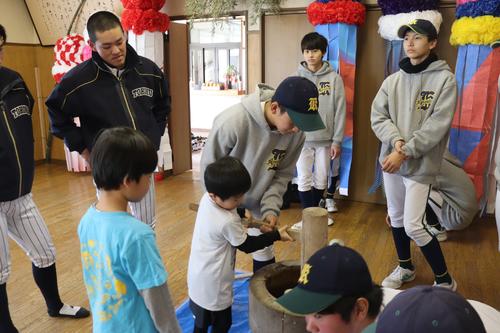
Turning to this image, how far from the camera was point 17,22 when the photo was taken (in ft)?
17.9

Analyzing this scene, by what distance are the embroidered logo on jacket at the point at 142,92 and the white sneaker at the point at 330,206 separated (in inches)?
85.8

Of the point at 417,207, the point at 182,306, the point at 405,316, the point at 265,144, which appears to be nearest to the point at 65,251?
the point at 182,306

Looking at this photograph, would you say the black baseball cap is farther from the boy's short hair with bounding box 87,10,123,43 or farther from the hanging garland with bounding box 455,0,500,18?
the boy's short hair with bounding box 87,10,123,43

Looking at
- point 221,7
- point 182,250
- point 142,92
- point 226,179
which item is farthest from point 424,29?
point 221,7

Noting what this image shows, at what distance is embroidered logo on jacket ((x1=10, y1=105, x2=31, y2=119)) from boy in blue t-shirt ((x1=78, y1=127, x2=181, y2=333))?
3.17ft

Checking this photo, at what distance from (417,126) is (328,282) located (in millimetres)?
1541

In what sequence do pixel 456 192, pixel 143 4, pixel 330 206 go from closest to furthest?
pixel 456 192 < pixel 330 206 < pixel 143 4

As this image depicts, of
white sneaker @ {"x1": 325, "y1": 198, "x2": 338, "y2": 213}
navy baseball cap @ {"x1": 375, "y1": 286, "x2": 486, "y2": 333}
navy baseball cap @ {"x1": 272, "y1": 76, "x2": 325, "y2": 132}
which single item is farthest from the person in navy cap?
white sneaker @ {"x1": 325, "y1": 198, "x2": 338, "y2": 213}

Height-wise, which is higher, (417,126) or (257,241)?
(417,126)

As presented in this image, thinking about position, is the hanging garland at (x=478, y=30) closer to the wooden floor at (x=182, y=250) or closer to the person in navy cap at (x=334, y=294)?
the wooden floor at (x=182, y=250)

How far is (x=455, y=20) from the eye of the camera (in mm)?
3334

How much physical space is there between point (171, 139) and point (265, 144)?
3.34 m

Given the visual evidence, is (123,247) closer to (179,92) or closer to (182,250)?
(182,250)

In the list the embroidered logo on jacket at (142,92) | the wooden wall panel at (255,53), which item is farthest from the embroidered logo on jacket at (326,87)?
the embroidered logo on jacket at (142,92)
